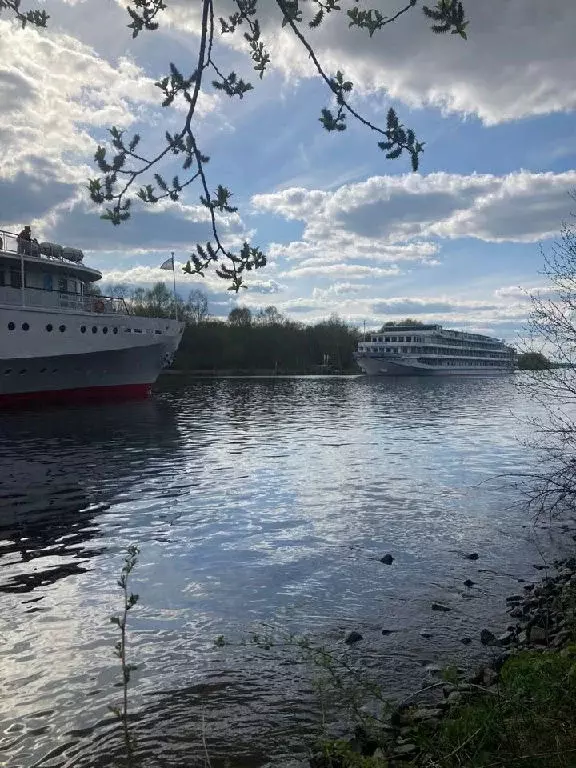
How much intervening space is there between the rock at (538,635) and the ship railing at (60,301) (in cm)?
3795

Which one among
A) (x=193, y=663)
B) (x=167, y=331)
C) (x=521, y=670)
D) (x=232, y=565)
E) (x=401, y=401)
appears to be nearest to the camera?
(x=521, y=670)

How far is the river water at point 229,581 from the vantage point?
6.66 meters

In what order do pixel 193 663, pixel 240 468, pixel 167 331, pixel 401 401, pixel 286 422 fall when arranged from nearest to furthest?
pixel 193 663, pixel 240 468, pixel 286 422, pixel 167 331, pixel 401 401

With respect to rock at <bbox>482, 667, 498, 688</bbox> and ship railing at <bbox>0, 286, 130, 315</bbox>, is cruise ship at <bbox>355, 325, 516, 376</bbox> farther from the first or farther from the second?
rock at <bbox>482, 667, 498, 688</bbox>

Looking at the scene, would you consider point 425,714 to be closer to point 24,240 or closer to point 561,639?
point 561,639

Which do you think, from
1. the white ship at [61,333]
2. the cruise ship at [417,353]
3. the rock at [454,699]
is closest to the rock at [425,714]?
the rock at [454,699]

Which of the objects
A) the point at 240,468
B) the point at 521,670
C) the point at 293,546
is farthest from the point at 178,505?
the point at 521,670

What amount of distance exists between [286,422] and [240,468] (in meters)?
17.3

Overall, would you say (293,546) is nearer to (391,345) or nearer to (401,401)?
(401,401)

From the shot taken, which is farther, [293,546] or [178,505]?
[178,505]

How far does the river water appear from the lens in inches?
262

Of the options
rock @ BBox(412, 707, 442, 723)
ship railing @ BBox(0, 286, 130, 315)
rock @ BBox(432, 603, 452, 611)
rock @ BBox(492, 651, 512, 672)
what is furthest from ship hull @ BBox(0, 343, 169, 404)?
rock @ BBox(412, 707, 442, 723)

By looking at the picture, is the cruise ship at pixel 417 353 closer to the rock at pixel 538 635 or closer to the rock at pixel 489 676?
the rock at pixel 538 635

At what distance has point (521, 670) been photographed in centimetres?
579
